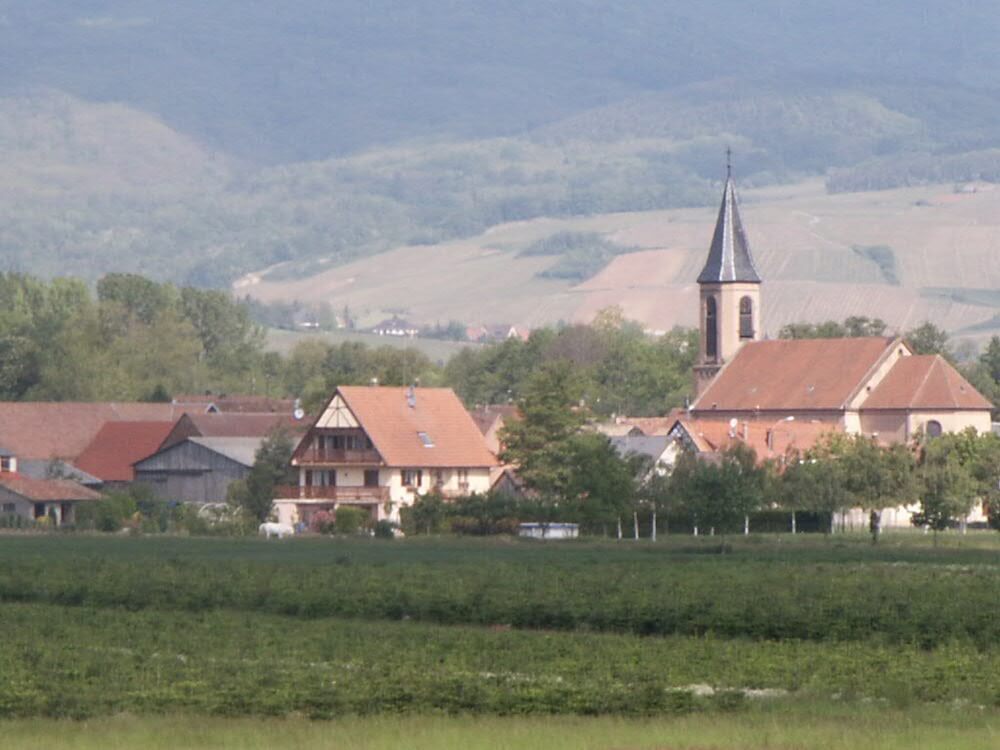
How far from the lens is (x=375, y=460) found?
115 metres

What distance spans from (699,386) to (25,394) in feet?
140

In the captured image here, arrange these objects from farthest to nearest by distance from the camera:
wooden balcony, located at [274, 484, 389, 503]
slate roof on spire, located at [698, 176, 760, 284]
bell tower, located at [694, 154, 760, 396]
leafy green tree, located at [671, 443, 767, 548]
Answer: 1. slate roof on spire, located at [698, 176, 760, 284]
2. bell tower, located at [694, 154, 760, 396]
3. wooden balcony, located at [274, 484, 389, 503]
4. leafy green tree, located at [671, 443, 767, 548]

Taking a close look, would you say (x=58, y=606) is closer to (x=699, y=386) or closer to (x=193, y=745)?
(x=193, y=745)

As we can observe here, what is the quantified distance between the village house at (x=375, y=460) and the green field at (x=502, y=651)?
146 feet

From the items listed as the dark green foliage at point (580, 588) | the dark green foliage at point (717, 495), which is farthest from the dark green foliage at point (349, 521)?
the dark green foliage at point (580, 588)

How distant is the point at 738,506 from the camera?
94.6 meters

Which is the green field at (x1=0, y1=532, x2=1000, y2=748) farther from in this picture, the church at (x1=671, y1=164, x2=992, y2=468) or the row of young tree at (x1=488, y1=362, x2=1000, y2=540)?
the church at (x1=671, y1=164, x2=992, y2=468)

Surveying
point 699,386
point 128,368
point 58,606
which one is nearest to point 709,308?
point 699,386

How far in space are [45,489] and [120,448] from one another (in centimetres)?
1886

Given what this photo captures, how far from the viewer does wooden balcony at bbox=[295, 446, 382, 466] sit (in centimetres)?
11519

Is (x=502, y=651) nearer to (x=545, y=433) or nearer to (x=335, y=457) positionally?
(x=545, y=433)

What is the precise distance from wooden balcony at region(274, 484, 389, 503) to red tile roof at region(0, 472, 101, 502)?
8.64 m

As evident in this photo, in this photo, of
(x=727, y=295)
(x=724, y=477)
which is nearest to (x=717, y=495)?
(x=724, y=477)

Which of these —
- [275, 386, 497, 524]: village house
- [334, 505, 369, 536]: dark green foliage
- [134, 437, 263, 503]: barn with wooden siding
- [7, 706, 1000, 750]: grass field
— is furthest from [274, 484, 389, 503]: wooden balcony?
[7, 706, 1000, 750]: grass field
